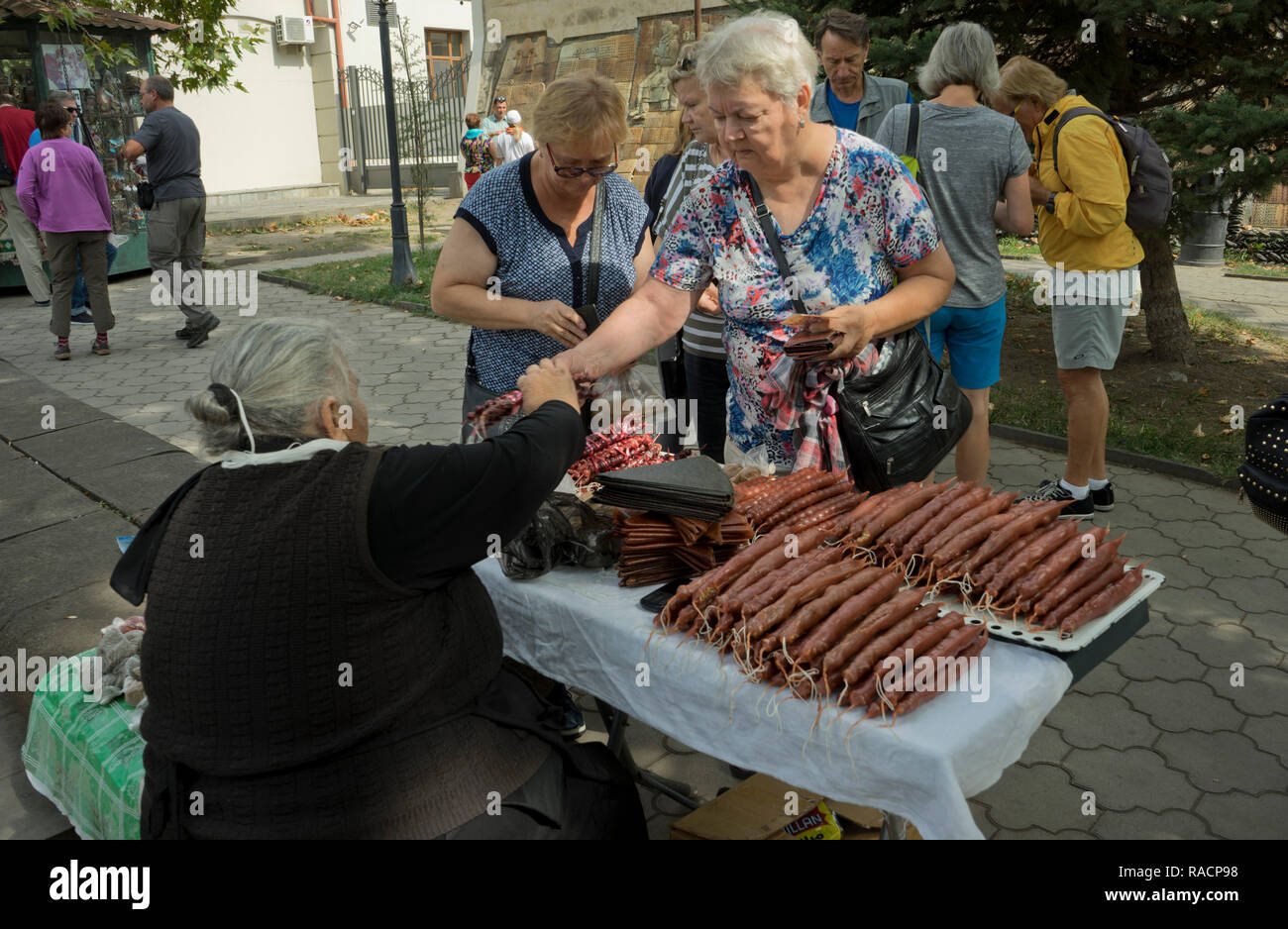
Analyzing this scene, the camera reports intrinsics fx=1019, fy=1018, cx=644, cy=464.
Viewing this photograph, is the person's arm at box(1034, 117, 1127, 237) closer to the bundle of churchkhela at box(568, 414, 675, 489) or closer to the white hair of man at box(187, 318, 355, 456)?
the bundle of churchkhela at box(568, 414, 675, 489)

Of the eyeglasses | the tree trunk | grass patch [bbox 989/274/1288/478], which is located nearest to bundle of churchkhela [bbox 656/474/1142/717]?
the eyeglasses

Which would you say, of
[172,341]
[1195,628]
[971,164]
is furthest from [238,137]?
[1195,628]

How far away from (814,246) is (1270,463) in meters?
1.28

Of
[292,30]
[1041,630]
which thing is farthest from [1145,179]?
[292,30]

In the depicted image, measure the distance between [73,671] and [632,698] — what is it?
6.31ft

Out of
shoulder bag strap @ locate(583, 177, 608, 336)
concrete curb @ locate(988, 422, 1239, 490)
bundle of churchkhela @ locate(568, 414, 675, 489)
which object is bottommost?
concrete curb @ locate(988, 422, 1239, 490)

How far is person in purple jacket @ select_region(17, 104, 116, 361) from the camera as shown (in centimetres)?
917

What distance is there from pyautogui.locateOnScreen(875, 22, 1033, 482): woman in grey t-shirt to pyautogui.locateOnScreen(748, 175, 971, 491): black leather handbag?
1793 mm

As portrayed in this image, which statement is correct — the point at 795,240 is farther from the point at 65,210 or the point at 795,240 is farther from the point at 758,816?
the point at 65,210

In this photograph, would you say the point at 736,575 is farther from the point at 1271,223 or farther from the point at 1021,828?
the point at 1271,223

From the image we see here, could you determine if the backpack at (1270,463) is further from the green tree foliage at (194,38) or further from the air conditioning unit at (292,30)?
the air conditioning unit at (292,30)

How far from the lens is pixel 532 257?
3449 mm

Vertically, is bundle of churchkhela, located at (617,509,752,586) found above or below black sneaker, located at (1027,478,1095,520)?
above

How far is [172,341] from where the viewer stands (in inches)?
404
